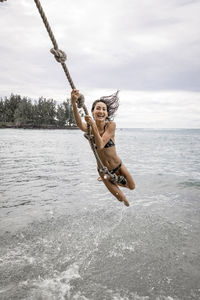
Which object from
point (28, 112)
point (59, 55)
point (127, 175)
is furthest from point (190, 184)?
point (28, 112)

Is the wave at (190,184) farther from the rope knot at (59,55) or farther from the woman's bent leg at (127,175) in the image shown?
the rope knot at (59,55)

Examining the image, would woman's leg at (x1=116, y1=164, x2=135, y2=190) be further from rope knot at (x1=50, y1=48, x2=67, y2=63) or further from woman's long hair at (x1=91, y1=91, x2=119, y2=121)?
rope knot at (x1=50, y1=48, x2=67, y2=63)

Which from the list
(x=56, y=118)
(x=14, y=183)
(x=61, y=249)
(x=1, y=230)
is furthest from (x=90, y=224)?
(x=56, y=118)

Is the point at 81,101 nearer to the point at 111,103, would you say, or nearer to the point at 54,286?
the point at 111,103

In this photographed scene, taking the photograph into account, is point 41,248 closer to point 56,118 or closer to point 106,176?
point 106,176

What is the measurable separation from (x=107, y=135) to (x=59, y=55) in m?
1.79

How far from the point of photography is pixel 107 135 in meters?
4.65

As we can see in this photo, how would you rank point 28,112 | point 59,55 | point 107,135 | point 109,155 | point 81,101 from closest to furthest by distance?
1. point 59,55
2. point 81,101
3. point 107,135
4. point 109,155
5. point 28,112

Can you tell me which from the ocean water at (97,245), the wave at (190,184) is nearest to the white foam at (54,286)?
the ocean water at (97,245)

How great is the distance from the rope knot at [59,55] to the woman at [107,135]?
951 mm

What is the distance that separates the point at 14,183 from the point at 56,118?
13792 centimetres

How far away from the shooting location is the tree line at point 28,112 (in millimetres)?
130375

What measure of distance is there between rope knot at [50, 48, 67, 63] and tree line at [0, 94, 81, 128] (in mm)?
128220

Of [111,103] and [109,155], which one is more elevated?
[111,103]
